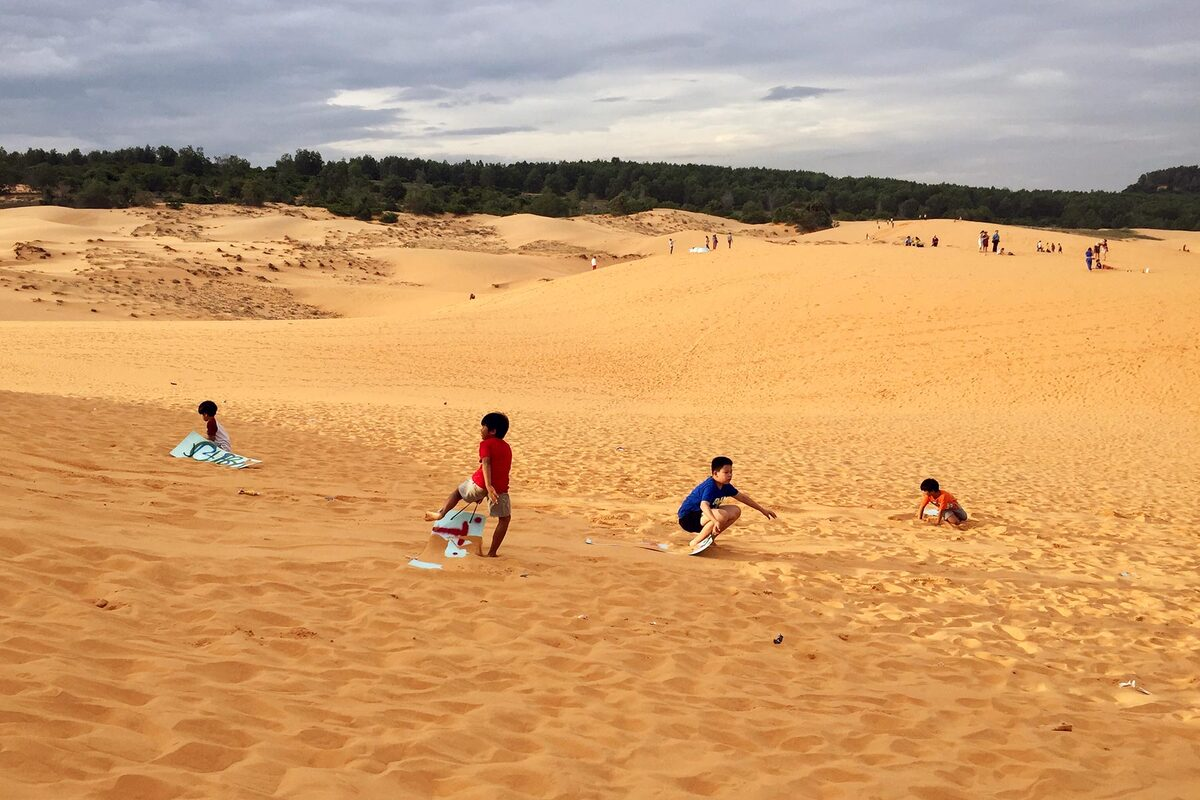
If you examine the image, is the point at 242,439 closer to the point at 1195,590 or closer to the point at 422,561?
the point at 422,561

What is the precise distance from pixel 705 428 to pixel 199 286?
99.2 ft

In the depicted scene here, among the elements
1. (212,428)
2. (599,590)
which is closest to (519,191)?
(212,428)

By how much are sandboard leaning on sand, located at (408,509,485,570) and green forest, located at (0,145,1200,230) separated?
Answer: 204ft

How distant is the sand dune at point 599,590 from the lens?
4453mm

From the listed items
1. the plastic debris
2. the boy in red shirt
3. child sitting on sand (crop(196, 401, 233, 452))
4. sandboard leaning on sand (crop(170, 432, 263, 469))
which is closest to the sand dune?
the plastic debris

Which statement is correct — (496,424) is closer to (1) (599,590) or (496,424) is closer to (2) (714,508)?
(1) (599,590)

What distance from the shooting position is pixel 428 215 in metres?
70.7

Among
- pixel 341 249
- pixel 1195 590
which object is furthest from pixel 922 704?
pixel 341 249

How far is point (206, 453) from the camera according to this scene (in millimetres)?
11477

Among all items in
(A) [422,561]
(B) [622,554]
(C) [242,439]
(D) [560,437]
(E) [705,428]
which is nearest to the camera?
(A) [422,561]

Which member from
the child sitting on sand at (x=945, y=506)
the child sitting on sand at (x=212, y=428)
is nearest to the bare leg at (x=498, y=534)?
the child sitting on sand at (x=212, y=428)

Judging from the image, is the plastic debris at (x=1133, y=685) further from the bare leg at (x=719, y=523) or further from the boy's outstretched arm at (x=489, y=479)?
the boy's outstretched arm at (x=489, y=479)

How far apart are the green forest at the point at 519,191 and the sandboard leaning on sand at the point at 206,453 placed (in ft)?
191

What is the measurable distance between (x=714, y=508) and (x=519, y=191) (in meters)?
89.5
